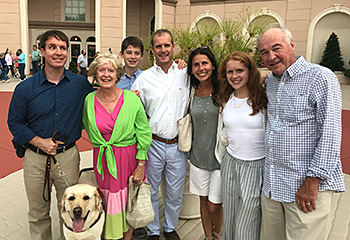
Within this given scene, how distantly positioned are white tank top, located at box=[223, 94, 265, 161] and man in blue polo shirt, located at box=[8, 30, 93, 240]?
5.21 ft

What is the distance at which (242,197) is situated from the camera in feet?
8.41

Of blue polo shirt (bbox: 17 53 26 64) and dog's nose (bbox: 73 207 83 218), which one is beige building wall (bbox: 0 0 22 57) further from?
dog's nose (bbox: 73 207 83 218)

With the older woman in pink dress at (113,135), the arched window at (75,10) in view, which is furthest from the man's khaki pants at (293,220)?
the arched window at (75,10)

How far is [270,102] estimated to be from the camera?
2.38 m

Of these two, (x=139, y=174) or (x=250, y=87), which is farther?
(x=139, y=174)

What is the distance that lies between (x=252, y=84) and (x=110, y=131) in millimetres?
1464

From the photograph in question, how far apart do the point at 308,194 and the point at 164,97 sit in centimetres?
184

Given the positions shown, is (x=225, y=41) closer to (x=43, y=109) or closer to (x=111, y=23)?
(x=43, y=109)

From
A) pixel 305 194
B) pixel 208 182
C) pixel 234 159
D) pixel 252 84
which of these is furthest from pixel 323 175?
pixel 208 182

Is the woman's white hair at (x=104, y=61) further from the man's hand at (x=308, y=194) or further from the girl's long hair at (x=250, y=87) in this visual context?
the man's hand at (x=308, y=194)

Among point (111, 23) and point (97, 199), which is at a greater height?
point (111, 23)

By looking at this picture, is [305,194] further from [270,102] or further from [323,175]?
[270,102]

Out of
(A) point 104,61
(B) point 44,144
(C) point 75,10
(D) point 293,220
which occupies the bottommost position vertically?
(D) point 293,220

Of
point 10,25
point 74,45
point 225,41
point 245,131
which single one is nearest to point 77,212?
point 245,131
